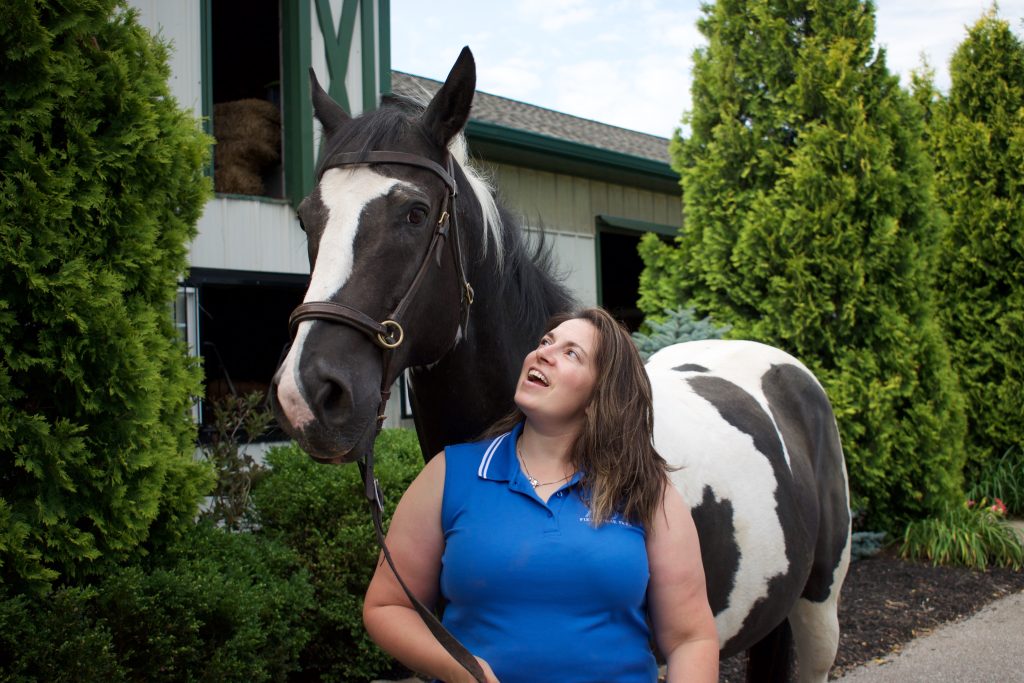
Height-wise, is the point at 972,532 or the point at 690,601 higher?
the point at 690,601

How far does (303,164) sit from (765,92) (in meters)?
3.97

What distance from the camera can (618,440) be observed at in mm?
1889

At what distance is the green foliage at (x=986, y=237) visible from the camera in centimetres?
913

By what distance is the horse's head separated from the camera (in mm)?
1734

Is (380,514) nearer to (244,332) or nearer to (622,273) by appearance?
(244,332)

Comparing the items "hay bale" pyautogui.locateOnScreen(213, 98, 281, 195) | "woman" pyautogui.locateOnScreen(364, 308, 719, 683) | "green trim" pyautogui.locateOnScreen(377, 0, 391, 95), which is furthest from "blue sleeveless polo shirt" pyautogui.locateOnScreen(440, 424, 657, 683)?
"hay bale" pyautogui.locateOnScreen(213, 98, 281, 195)

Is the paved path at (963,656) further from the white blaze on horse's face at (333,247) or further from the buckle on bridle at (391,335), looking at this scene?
the white blaze on horse's face at (333,247)

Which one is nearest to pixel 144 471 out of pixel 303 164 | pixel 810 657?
pixel 810 657

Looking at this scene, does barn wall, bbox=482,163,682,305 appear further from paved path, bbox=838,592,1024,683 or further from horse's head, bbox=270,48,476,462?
horse's head, bbox=270,48,476,462

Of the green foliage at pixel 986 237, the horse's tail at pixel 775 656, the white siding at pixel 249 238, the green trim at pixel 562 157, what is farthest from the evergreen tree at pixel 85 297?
the green foliage at pixel 986 237

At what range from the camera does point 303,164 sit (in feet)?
23.1

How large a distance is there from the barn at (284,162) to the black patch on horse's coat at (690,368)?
97cm

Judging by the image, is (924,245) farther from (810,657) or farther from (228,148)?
(228,148)

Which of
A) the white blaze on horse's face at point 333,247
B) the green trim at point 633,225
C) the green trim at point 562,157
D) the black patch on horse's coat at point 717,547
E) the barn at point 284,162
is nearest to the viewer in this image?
the white blaze on horse's face at point 333,247
